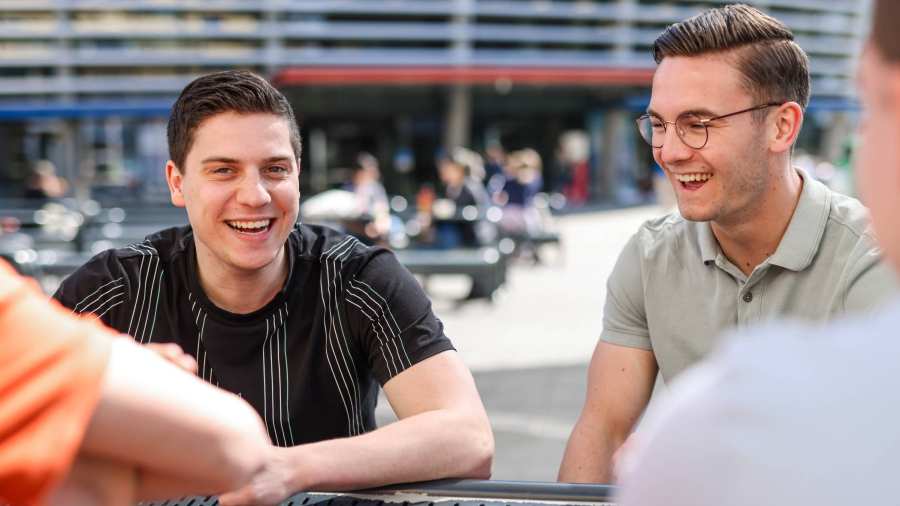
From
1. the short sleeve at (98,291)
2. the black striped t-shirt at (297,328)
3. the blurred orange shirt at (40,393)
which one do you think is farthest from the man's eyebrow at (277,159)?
the blurred orange shirt at (40,393)

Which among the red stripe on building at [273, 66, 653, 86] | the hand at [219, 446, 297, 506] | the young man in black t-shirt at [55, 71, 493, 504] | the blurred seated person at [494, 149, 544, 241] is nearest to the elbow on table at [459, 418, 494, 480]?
the young man in black t-shirt at [55, 71, 493, 504]

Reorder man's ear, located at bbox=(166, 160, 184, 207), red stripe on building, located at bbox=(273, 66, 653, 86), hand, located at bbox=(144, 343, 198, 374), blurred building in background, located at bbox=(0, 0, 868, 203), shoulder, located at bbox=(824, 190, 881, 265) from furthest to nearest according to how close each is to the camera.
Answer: blurred building in background, located at bbox=(0, 0, 868, 203) < red stripe on building, located at bbox=(273, 66, 653, 86) < man's ear, located at bbox=(166, 160, 184, 207) < shoulder, located at bbox=(824, 190, 881, 265) < hand, located at bbox=(144, 343, 198, 374)

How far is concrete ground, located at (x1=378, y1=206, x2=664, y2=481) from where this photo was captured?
5.58 metres

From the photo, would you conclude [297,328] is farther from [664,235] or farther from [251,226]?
[664,235]

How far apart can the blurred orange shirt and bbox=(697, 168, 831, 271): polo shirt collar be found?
169 cm

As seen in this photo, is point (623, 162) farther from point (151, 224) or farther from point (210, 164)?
point (210, 164)

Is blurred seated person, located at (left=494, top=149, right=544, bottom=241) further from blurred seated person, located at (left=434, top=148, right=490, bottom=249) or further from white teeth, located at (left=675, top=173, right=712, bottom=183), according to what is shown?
white teeth, located at (left=675, top=173, right=712, bottom=183)

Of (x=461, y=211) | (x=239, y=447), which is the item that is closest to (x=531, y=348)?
(x=461, y=211)

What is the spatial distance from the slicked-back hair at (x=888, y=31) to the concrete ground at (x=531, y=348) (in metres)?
1.23

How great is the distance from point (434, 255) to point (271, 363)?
914 cm

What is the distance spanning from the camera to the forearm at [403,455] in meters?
1.63

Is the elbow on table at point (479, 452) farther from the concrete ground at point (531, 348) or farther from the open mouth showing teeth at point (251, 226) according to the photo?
the open mouth showing teeth at point (251, 226)

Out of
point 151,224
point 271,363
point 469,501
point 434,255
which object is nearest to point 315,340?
point 271,363

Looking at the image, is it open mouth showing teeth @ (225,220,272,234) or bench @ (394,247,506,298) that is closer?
open mouth showing teeth @ (225,220,272,234)
